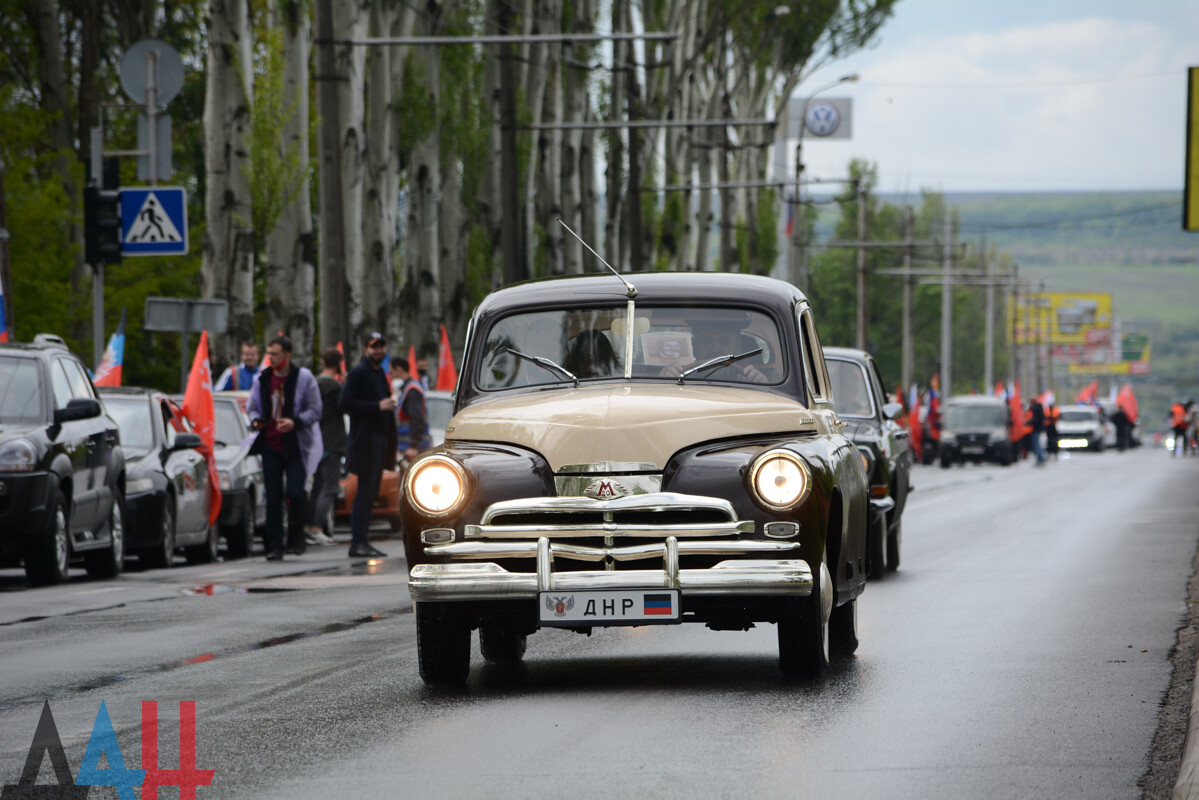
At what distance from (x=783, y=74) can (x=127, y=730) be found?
200 feet

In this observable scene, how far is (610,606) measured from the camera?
8.84 metres

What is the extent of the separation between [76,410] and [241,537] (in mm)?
5071

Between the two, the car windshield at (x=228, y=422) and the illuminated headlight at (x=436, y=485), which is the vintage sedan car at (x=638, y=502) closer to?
the illuminated headlight at (x=436, y=485)

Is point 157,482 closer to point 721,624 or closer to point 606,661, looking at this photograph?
point 606,661

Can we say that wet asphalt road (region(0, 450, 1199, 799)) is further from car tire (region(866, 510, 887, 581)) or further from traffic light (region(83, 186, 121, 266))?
traffic light (region(83, 186, 121, 266))

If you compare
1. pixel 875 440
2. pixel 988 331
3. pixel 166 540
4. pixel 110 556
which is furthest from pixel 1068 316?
pixel 875 440

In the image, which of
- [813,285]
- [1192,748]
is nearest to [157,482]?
[1192,748]

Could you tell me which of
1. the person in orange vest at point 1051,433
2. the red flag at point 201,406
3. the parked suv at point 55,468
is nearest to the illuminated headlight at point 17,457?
the parked suv at point 55,468

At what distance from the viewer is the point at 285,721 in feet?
27.8

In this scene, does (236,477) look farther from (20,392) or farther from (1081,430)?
(1081,430)

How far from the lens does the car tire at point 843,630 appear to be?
10.7 metres

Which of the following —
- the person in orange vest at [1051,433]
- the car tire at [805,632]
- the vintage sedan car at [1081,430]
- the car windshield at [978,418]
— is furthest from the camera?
the vintage sedan car at [1081,430]

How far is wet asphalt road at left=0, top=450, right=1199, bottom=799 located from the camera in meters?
7.18

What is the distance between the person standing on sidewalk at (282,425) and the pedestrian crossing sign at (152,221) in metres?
4.69
